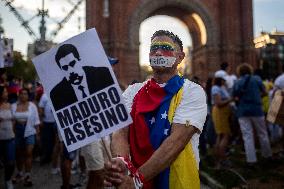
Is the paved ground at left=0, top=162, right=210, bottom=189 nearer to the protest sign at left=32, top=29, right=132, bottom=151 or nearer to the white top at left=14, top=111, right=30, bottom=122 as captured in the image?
the white top at left=14, top=111, right=30, bottom=122

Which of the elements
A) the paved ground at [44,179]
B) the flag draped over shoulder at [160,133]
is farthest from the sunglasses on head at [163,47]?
the paved ground at [44,179]

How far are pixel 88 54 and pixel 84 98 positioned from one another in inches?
12.7

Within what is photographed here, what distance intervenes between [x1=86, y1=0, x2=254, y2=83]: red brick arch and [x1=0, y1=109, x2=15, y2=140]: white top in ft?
53.7

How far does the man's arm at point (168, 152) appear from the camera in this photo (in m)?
2.46

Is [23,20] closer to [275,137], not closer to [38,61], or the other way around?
[275,137]

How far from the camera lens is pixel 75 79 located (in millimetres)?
2809

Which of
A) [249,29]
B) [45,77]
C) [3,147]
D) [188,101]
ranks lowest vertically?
[3,147]

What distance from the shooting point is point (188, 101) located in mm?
2654

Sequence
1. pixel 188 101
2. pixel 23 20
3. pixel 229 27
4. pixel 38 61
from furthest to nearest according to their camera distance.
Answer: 1. pixel 229 27
2. pixel 23 20
3. pixel 38 61
4. pixel 188 101

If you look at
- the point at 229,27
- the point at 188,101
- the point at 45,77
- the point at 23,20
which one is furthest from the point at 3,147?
the point at 229,27

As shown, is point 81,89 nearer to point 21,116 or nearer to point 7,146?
point 7,146

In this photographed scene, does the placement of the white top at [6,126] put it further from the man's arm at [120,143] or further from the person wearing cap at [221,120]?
the man's arm at [120,143]

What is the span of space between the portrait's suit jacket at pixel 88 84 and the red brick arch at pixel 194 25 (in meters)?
20.9

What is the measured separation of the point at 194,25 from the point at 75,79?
84.7 ft
